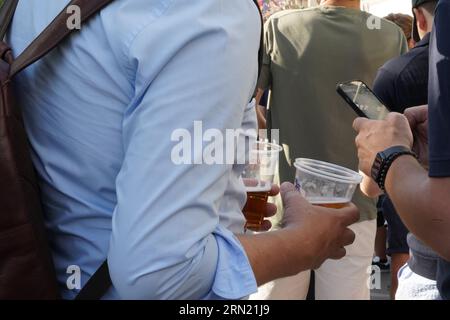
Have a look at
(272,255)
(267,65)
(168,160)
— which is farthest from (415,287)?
(267,65)

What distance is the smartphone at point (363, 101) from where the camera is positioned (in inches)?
63.5

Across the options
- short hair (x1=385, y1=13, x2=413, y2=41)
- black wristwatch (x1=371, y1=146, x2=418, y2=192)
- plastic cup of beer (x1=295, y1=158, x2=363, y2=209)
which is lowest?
short hair (x1=385, y1=13, x2=413, y2=41)

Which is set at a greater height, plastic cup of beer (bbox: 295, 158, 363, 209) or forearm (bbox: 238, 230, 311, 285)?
forearm (bbox: 238, 230, 311, 285)

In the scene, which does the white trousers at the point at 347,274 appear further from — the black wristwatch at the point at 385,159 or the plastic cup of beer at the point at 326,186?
the black wristwatch at the point at 385,159

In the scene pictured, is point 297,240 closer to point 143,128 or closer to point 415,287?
point 143,128

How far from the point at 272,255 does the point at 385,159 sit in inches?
17.1

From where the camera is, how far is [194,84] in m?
0.88

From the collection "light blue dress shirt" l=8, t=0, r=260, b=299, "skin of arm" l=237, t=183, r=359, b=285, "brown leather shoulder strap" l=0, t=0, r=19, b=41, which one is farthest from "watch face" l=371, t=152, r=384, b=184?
"brown leather shoulder strap" l=0, t=0, r=19, b=41

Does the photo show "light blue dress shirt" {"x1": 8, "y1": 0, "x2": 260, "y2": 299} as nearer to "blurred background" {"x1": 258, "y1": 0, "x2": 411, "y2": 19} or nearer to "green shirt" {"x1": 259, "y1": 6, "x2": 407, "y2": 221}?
"green shirt" {"x1": 259, "y1": 6, "x2": 407, "y2": 221}

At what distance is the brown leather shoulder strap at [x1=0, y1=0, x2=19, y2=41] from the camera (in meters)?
1.07

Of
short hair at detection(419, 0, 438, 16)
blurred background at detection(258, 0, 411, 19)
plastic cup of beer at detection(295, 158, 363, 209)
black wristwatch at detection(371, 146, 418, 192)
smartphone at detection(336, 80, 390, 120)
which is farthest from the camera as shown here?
blurred background at detection(258, 0, 411, 19)

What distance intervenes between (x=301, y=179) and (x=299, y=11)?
173cm

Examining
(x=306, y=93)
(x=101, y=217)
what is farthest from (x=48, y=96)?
(x=306, y=93)

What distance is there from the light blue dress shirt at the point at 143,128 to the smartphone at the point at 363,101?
709 millimetres
